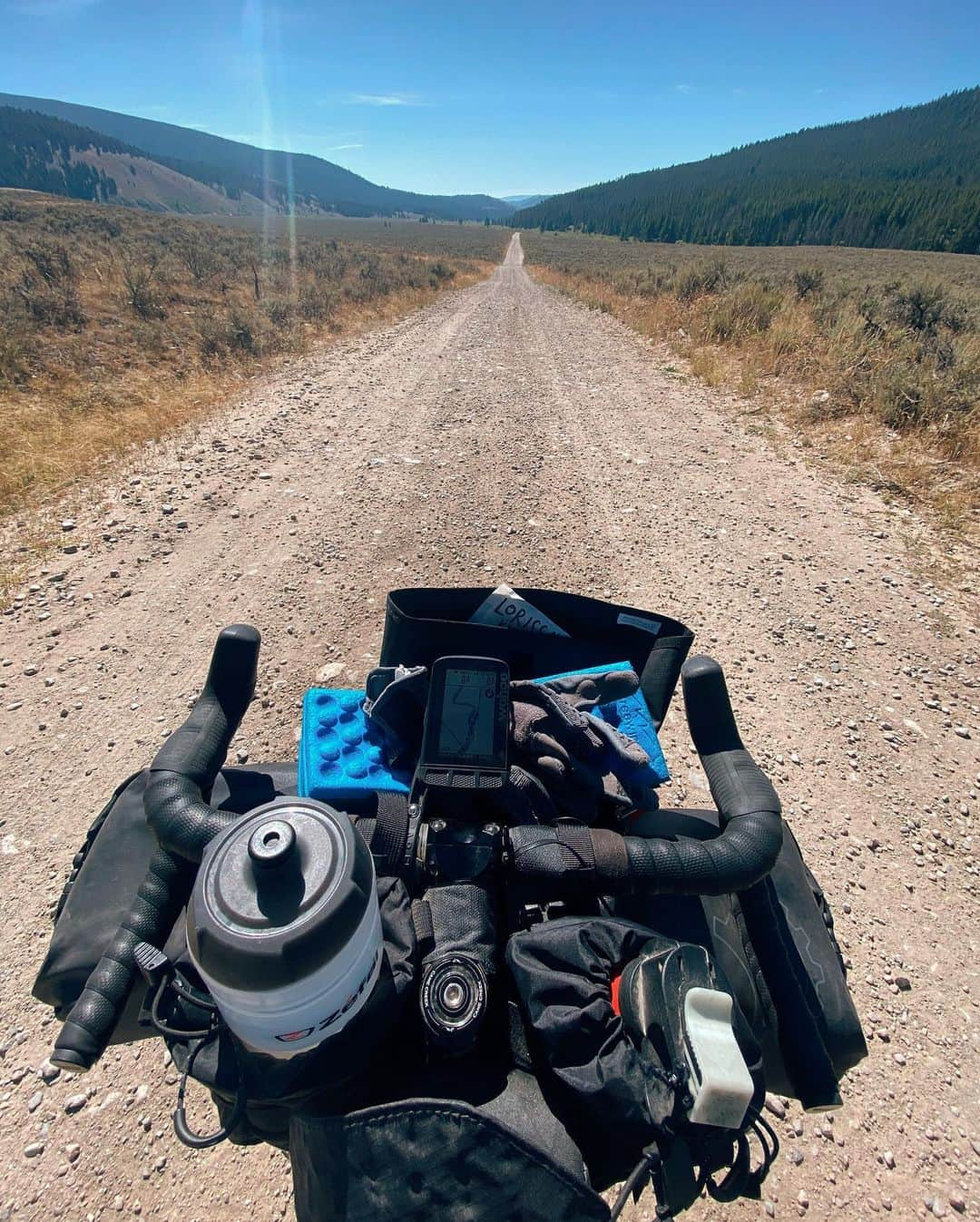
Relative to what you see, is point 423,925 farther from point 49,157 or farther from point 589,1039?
point 49,157

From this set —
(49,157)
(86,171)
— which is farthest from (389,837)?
(49,157)

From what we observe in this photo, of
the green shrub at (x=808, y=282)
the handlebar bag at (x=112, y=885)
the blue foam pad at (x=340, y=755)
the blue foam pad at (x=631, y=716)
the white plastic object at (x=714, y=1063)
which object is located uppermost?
the green shrub at (x=808, y=282)

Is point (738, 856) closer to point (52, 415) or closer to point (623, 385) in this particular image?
point (52, 415)

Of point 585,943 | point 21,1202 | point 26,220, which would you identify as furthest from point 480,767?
point 26,220

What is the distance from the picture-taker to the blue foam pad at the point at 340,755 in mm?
1862

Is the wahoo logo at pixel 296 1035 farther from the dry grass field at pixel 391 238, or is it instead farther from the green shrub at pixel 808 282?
the dry grass field at pixel 391 238

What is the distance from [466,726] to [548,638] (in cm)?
83

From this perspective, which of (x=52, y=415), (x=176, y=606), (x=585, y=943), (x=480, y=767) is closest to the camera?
(x=585, y=943)

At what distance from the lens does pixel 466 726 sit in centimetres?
154

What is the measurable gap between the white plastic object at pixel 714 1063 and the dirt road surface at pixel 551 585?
126cm

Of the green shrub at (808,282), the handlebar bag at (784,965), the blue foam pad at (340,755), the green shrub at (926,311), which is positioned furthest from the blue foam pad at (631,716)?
the green shrub at (808,282)

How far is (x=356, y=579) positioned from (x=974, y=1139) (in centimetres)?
402

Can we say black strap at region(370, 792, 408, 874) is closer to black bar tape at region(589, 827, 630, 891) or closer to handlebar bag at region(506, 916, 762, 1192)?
handlebar bag at region(506, 916, 762, 1192)

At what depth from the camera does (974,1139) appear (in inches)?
73.5
